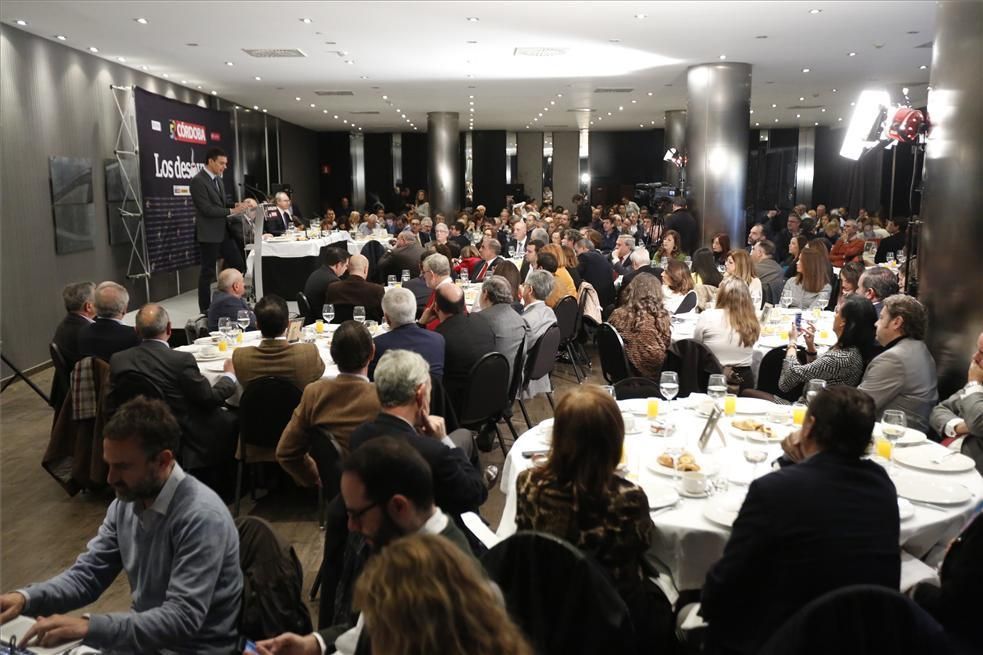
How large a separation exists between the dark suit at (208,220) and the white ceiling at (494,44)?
1712mm

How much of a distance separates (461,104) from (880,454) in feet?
53.2

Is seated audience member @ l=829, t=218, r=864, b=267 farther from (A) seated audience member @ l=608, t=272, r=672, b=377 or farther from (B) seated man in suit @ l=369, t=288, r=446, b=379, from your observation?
(B) seated man in suit @ l=369, t=288, r=446, b=379

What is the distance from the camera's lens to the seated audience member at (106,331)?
5.13 meters

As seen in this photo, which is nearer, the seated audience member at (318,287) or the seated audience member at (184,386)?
the seated audience member at (184,386)

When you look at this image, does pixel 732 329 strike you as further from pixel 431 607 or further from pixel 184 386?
pixel 431 607

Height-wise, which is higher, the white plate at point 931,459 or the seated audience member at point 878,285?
the seated audience member at point 878,285

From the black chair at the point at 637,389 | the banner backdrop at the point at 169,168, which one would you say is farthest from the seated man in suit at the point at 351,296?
the banner backdrop at the point at 169,168

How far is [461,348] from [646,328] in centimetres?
138

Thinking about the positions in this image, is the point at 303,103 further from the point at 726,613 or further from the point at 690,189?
the point at 726,613

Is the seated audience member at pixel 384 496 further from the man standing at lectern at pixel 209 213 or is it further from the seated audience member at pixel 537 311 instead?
the man standing at lectern at pixel 209 213

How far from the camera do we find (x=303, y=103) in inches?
705

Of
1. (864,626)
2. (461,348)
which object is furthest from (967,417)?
(461,348)

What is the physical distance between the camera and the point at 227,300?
249 inches

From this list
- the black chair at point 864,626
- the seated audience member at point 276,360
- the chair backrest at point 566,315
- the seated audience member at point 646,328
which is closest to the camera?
the black chair at point 864,626
